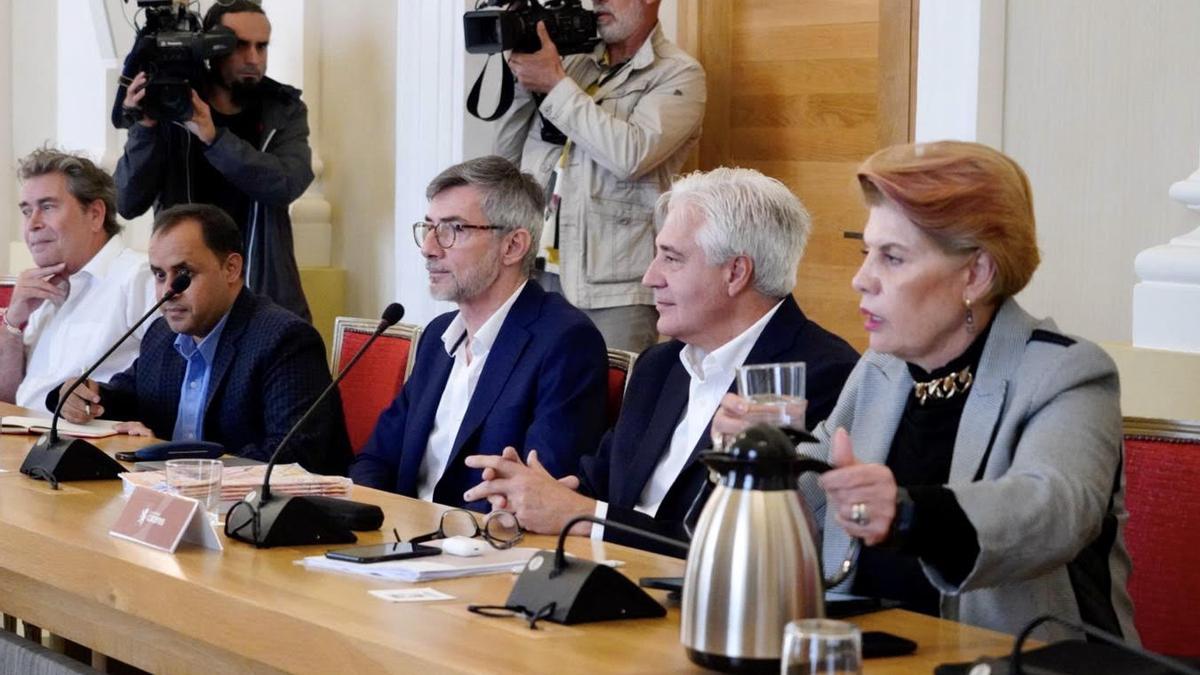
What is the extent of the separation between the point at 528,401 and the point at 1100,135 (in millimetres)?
1219

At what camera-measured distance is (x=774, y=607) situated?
1542 mm

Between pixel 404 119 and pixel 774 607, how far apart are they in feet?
12.0

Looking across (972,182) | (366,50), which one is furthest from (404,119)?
(972,182)

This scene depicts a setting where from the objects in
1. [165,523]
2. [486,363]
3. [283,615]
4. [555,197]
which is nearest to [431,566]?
[283,615]

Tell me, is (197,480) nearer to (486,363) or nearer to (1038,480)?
(486,363)

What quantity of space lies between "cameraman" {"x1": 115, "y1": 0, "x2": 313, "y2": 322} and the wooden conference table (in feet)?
6.45

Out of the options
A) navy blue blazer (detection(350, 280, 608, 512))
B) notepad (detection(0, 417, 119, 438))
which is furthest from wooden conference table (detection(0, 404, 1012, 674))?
notepad (detection(0, 417, 119, 438))

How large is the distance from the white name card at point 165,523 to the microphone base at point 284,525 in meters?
0.04

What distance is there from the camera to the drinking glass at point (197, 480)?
2.46 meters

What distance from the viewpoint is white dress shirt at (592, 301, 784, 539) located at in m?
2.68

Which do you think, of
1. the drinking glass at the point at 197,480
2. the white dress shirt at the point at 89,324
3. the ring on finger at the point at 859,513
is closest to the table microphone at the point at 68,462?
the drinking glass at the point at 197,480

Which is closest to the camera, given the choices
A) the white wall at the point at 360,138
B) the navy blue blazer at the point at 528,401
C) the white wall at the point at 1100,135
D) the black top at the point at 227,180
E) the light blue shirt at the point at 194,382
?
the navy blue blazer at the point at 528,401

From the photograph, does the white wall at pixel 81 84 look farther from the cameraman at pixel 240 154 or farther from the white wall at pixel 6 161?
the cameraman at pixel 240 154

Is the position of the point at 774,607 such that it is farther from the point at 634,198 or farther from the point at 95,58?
the point at 95,58
